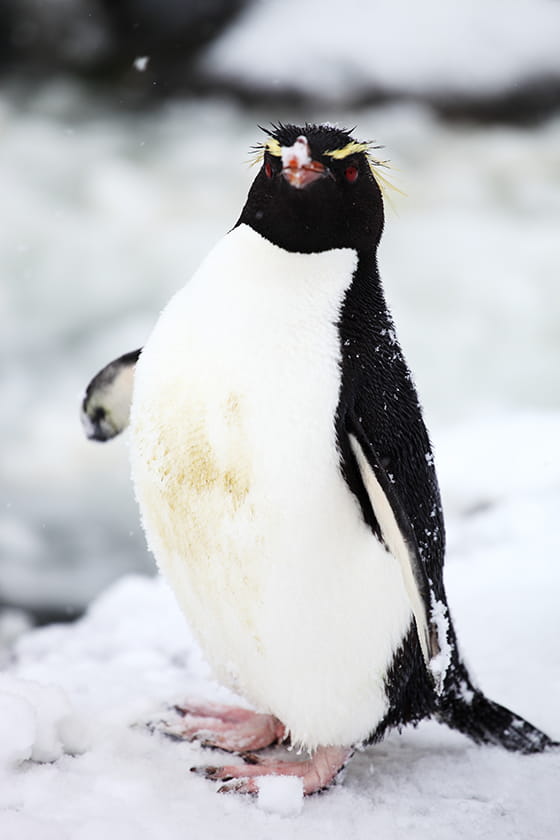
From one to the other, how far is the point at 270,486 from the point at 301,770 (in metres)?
0.43

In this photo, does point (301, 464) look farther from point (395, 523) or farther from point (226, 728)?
point (226, 728)

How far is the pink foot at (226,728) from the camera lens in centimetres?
129

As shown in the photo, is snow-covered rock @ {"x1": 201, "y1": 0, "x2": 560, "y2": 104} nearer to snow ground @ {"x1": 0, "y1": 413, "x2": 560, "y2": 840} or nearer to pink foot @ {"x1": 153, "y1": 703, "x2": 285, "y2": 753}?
snow ground @ {"x1": 0, "y1": 413, "x2": 560, "y2": 840}

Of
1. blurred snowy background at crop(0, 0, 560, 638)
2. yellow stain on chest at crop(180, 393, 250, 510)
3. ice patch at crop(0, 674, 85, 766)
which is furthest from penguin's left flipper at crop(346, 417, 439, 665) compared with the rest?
blurred snowy background at crop(0, 0, 560, 638)

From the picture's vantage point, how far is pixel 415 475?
1.12 meters

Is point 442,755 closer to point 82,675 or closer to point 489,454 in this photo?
point 82,675

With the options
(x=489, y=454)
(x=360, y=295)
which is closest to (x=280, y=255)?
(x=360, y=295)

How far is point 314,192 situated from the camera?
40.7 inches

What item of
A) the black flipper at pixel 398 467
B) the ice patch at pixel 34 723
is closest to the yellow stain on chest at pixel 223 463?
the black flipper at pixel 398 467

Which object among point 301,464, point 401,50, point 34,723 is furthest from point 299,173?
point 401,50

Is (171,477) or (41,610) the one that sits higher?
(171,477)

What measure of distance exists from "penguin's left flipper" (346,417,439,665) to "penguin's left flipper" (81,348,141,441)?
17.8 inches

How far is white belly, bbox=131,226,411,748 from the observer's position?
1.06m

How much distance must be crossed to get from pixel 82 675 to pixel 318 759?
1.85 ft
